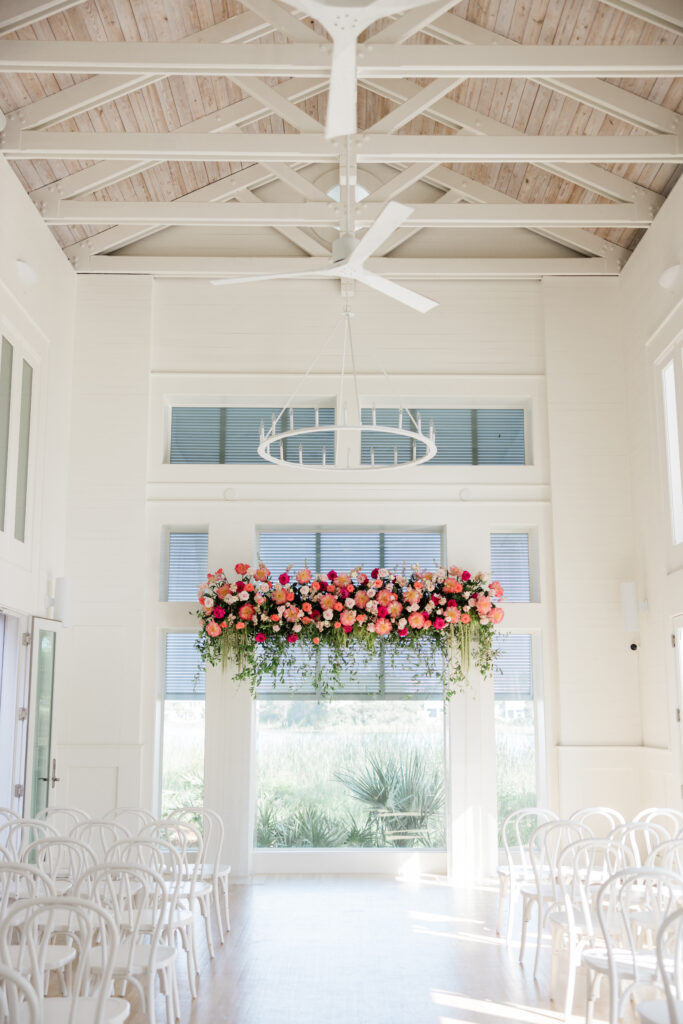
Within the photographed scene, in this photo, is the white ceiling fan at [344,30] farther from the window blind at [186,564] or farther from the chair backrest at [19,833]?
the window blind at [186,564]

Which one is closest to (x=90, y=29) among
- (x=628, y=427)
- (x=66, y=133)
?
(x=66, y=133)

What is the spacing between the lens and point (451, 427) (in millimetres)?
8867

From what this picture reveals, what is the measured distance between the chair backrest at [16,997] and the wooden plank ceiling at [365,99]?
5.59 meters

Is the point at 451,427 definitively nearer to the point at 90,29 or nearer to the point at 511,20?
the point at 511,20

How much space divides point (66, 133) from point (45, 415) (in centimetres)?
220

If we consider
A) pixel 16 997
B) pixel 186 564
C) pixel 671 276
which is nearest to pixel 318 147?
pixel 671 276

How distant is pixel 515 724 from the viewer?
27.5 ft

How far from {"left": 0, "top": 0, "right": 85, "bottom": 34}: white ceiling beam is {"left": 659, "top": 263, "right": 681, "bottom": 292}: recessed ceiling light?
4.37 metres

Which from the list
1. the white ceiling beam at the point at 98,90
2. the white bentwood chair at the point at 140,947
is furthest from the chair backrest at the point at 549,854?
the white ceiling beam at the point at 98,90

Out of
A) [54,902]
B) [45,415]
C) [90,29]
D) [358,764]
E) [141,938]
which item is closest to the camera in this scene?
[54,902]

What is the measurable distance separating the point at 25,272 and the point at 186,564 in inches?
112

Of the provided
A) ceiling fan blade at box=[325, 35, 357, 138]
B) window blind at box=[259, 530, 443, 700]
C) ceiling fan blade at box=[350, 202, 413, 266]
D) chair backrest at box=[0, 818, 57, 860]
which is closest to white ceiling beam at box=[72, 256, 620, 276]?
window blind at box=[259, 530, 443, 700]

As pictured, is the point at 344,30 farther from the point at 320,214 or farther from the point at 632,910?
the point at 632,910

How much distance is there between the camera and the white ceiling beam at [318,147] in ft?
22.2
